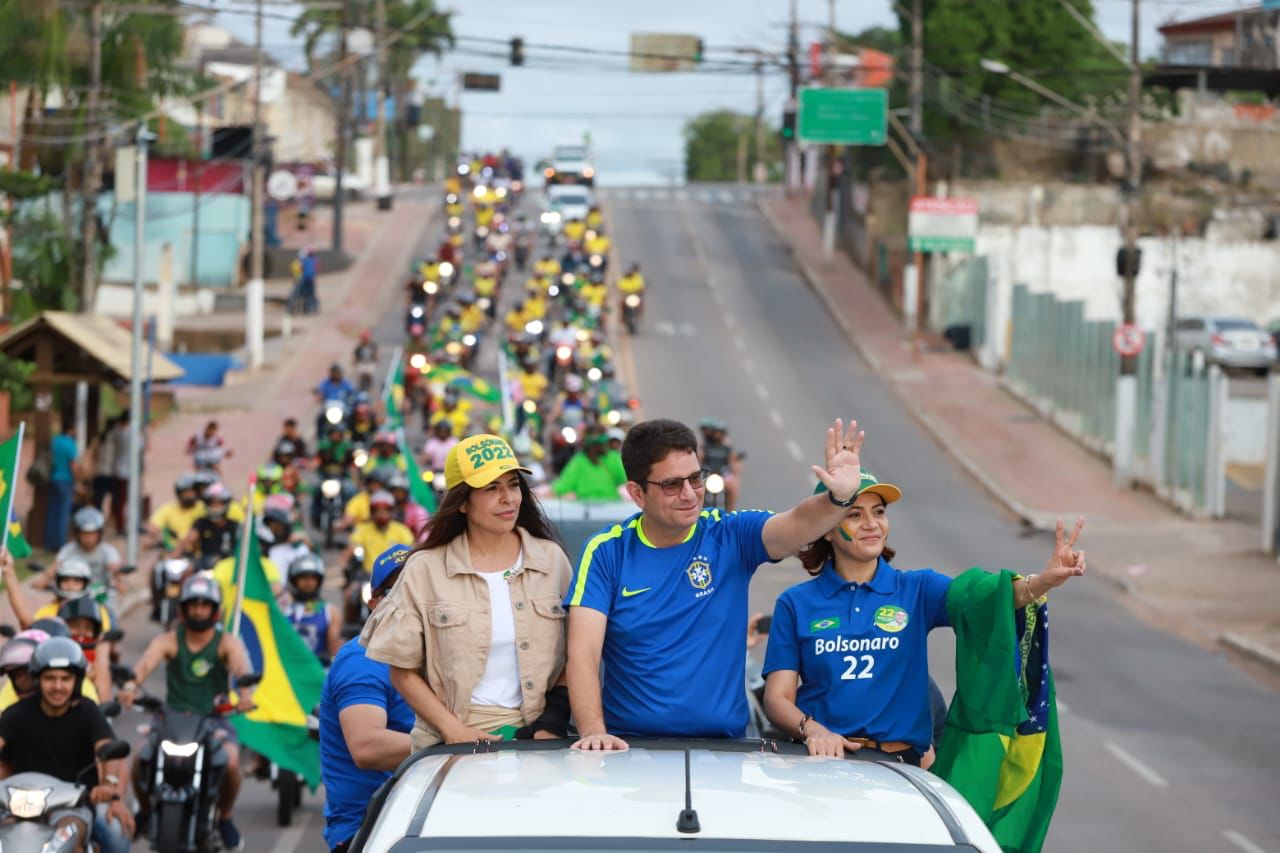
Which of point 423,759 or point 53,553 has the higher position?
point 423,759

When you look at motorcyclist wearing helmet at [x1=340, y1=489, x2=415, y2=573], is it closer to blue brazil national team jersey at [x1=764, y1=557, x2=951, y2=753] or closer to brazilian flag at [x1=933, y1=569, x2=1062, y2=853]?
blue brazil national team jersey at [x1=764, y1=557, x2=951, y2=753]

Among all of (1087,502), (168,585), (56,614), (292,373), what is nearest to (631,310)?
(292,373)

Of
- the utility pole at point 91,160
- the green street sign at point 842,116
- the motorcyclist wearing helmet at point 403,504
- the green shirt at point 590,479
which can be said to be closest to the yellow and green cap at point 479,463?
the green shirt at point 590,479

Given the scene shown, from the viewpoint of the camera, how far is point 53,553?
28.0 metres

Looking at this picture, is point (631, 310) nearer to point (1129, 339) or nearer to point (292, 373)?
point (292, 373)

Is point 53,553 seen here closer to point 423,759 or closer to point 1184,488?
point 1184,488

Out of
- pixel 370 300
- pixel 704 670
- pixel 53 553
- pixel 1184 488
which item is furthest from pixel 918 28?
pixel 704 670

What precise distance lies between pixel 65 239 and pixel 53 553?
29.7 ft

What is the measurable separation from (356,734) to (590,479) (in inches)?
578

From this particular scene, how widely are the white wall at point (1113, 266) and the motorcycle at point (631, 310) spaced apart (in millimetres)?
10921

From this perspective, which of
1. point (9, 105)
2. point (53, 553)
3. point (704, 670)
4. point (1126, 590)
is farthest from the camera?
point (9, 105)

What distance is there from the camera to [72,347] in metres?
27.7

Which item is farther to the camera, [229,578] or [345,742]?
[229,578]

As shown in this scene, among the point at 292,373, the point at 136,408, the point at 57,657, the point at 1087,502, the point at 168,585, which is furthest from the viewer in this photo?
the point at 292,373
